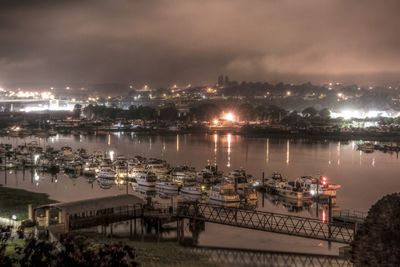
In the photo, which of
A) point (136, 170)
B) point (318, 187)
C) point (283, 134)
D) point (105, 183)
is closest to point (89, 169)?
point (136, 170)

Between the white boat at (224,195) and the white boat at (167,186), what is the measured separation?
1.97 meters

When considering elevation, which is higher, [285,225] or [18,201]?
[285,225]

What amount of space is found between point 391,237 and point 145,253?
5.76 m

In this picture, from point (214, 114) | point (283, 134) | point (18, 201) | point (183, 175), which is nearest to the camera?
point (18, 201)

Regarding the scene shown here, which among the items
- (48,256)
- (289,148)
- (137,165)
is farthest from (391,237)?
(289,148)

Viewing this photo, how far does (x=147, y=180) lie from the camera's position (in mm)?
17828

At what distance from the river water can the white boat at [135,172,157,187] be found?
0.42 metres

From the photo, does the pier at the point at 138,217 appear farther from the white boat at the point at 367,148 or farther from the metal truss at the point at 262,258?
the white boat at the point at 367,148

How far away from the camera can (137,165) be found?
21.0m

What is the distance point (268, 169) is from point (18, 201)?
37.5ft

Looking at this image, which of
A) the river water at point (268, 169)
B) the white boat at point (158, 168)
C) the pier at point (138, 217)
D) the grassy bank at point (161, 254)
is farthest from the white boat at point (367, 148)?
the grassy bank at point (161, 254)

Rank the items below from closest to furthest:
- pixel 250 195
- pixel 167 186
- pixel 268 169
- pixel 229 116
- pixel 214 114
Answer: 1. pixel 250 195
2. pixel 167 186
3. pixel 268 169
4. pixel 214 114
5. pixel 229 116

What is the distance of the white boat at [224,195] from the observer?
14805 mm

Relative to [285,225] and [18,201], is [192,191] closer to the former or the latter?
[18,201]
